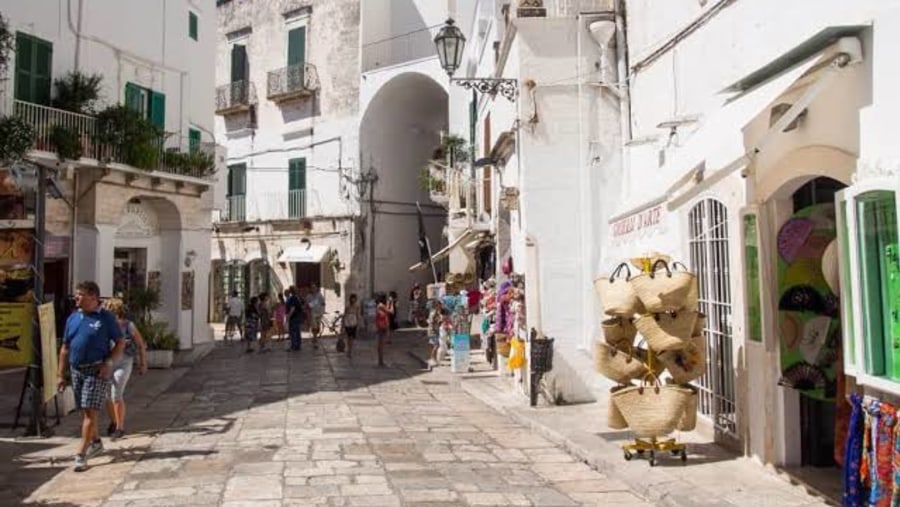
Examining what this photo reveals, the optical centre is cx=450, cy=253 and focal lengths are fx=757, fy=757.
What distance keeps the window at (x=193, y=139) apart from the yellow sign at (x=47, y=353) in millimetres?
11347

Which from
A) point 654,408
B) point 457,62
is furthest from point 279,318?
point 654,408

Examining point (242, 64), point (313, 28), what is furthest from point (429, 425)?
point (242, 64)

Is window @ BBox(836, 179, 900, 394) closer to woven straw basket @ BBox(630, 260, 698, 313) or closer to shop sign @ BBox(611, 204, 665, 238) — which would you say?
woven straw basket @ BBox(630, 260, 698, 313)

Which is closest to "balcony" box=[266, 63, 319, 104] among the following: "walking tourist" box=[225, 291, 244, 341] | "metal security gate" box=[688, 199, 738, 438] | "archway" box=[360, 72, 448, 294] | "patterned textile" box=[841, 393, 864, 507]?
"archway" box=[360, 72, 448, 294]

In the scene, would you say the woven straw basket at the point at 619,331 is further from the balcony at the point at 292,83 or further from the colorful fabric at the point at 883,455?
the balcony at the point at 292,83

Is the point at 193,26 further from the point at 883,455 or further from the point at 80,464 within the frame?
the point at 883,455

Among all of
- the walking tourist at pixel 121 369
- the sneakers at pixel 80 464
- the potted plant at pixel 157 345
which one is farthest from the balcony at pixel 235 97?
the sneakers at pixel 80 464

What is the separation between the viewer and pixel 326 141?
28.8 metres

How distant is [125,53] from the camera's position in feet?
59.1

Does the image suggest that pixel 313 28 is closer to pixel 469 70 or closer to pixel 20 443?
pixel 469 70

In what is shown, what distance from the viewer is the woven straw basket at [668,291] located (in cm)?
679

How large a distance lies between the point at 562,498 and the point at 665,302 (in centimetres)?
195

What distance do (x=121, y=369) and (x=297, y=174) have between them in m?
21.3

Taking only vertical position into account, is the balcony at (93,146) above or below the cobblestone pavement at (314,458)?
above
